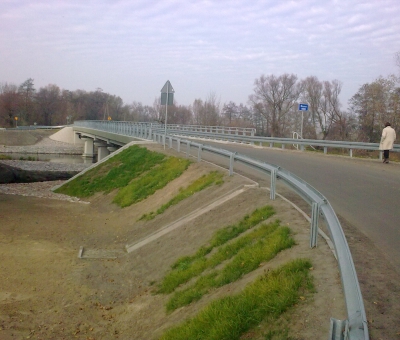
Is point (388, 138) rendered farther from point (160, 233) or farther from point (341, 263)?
point (341, 263)

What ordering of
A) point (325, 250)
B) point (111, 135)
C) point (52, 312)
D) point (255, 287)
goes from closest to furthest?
point (255, 287) < point (325, 250) < point (52, 312) < point (111, 135)

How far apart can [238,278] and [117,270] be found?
5.16 m

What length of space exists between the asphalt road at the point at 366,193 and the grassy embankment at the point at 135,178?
352cm

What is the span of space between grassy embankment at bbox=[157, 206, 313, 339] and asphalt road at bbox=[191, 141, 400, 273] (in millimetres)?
1545

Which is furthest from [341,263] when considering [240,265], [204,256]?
[204,256]

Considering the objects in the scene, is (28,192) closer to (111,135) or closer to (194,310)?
(111,135)

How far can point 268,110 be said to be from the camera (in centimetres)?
6706

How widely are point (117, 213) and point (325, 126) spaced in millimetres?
36058

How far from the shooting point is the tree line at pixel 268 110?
37.8 metres

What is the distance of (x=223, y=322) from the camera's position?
5.27 meters

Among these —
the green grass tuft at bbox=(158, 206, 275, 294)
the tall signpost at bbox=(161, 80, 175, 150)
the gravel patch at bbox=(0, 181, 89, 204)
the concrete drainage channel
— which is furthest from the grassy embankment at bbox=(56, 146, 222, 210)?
the green grass tuft at bbox=(158, 206, 275, 294)

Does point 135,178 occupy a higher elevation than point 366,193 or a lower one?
lower

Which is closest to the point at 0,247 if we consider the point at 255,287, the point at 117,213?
the point at 117,213

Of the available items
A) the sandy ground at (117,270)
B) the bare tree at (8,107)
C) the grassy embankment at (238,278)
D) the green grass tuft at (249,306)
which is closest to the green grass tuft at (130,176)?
the sandy ground at (117,270)
